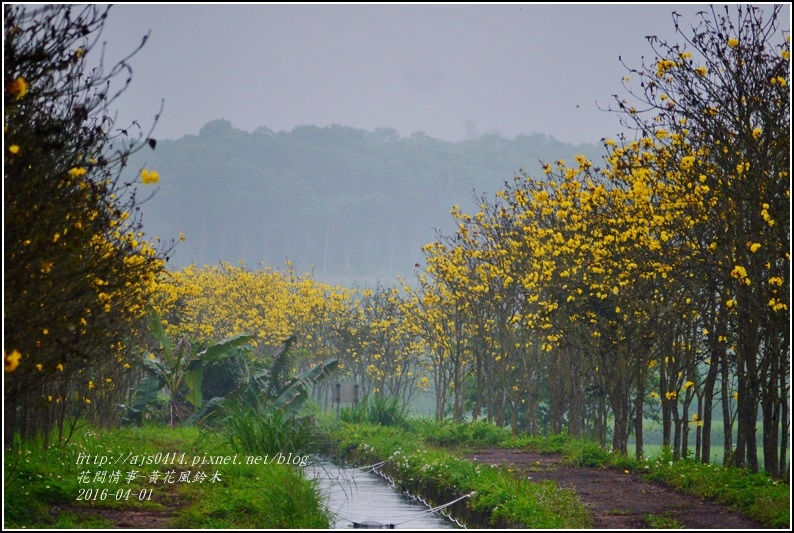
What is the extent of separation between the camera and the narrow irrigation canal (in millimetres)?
11148

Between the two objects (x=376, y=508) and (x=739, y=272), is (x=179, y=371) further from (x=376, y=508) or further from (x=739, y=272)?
(x=739, y=272)

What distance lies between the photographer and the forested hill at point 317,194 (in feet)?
519

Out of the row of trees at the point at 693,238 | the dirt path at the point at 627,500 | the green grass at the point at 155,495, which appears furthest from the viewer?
the row of trees at the point at 693,238

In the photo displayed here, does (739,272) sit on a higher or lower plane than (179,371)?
higher

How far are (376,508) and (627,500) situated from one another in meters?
3.36

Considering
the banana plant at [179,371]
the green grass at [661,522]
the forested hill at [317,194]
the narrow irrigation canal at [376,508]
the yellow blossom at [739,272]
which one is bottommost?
the narrow irrigation canal at [376,508]

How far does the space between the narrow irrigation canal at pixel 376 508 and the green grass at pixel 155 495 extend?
2.50ft

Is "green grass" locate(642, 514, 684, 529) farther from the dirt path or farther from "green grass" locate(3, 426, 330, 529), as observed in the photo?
"green grass" locate(3, 426, 330, 529)

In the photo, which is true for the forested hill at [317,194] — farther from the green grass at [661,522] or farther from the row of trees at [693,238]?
the green grass at [661,522]

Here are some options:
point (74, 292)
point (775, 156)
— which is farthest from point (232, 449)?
point (775, 156)

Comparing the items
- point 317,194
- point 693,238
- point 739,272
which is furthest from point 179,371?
point 317,194

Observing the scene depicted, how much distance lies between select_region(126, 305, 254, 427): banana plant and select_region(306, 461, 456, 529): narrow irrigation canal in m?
5.30

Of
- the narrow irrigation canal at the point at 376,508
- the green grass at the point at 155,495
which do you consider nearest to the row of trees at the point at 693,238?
the narrow irrigation canal at the point at 376,508

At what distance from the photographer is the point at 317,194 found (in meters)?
175
